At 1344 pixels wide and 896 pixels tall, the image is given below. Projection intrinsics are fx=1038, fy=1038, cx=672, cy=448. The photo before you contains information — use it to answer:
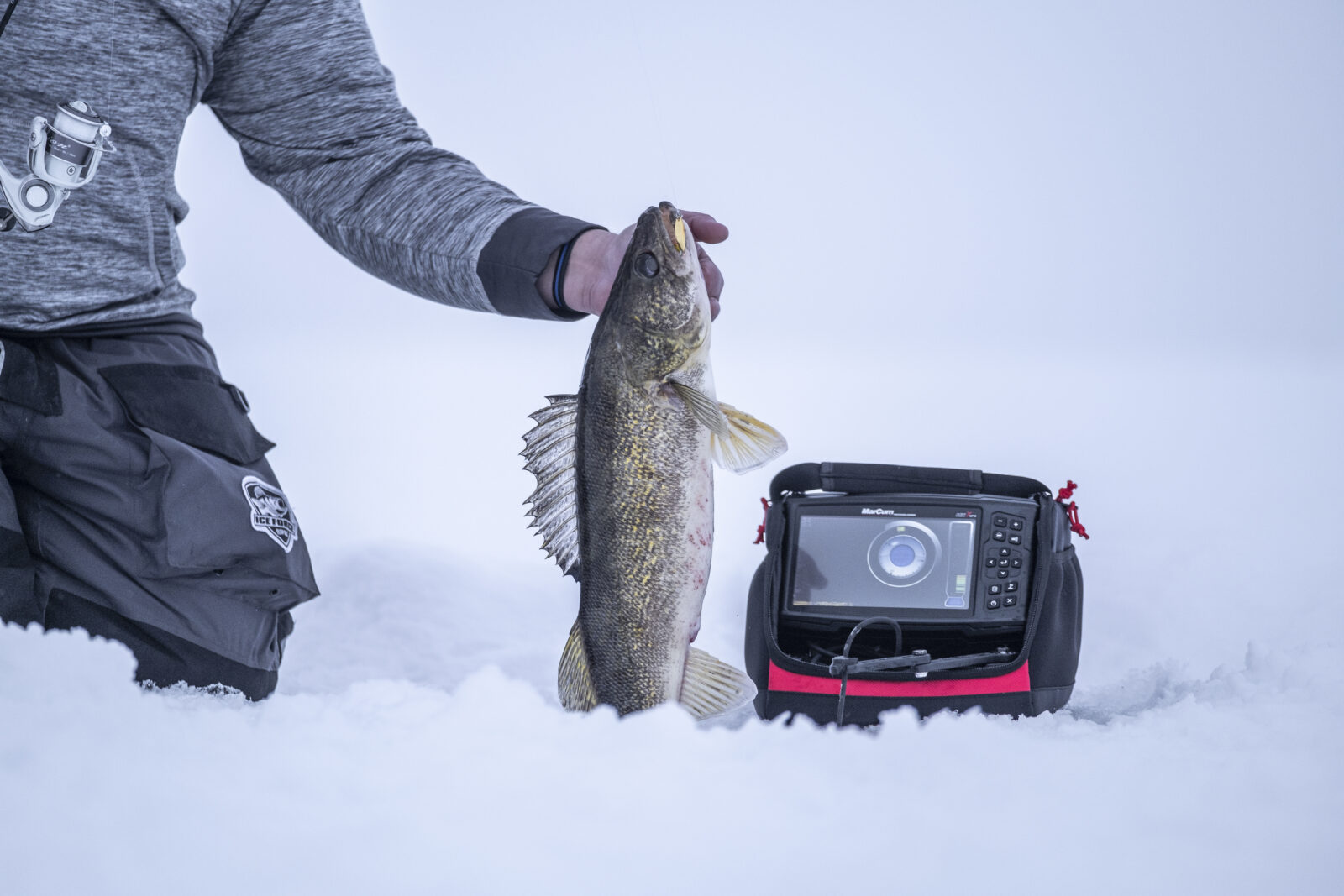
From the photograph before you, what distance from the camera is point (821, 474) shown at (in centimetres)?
149

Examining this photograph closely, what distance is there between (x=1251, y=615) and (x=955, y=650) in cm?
93

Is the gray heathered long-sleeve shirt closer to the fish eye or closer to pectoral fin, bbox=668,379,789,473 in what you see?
the fish eye

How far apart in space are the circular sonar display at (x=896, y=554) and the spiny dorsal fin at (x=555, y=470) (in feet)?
1.81

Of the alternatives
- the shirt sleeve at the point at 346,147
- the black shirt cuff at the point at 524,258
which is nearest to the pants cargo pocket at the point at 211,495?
the shirt sleeve at the point at 346,147

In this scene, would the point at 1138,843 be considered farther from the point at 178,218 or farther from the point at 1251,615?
the point at 178,218

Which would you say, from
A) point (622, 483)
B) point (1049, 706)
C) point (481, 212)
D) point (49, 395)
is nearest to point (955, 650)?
point (1049, 706)

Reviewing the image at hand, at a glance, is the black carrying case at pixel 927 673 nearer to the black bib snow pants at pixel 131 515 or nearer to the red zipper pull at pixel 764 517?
the red zipper pull at pixel 764 517

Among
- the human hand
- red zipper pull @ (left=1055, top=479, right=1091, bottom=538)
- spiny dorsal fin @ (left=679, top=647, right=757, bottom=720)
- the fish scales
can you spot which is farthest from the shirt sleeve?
red zipper pull @ (left=1055, top=479, right=1091, bottom=538)

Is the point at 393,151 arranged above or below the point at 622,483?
above

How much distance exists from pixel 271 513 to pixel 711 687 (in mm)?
789

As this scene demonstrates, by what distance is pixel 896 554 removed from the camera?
1.44m

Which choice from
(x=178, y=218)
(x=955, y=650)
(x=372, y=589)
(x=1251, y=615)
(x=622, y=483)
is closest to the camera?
(x=622, y=483)

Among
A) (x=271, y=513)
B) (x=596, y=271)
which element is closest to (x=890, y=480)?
(x=596, y=271)

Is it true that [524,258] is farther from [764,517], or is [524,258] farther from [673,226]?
[764,517]
